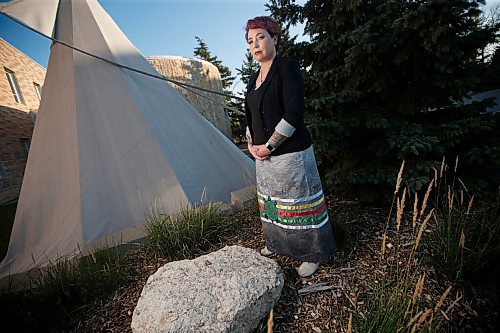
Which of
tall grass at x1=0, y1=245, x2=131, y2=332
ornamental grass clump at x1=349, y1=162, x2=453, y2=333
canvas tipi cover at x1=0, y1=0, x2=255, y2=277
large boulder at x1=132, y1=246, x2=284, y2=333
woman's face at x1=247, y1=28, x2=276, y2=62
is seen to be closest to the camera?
ornamental grass clump at x1=349, y1=162, x2=453, y2=333

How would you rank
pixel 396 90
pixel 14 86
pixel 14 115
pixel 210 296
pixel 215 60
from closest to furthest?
pixel 210 296, pixel 396 90, pixel 14 115, pixel 14 86, pixel 215 60

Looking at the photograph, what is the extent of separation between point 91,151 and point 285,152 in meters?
2.52

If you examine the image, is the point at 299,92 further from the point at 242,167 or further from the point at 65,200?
the point at 65,200

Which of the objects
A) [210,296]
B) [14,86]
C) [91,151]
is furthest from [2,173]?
[210,296]

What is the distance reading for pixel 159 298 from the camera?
1.41 m

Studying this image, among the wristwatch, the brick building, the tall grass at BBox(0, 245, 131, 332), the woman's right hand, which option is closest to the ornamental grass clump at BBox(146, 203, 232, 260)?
the tall grass at BBox(0, 245, 131, 332)

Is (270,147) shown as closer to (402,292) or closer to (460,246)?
(402,292)

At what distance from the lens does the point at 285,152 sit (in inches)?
63.5

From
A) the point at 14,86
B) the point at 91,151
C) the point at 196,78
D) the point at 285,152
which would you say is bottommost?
the point at 285,152

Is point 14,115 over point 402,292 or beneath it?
over

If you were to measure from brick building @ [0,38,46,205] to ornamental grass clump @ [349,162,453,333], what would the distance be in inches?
397

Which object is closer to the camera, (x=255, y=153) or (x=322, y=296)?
(x=322, y=296)

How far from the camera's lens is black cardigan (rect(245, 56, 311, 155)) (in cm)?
150

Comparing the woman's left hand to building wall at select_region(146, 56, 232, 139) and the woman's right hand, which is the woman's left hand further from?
building wall at select_region(146, 56, 232, 139)
